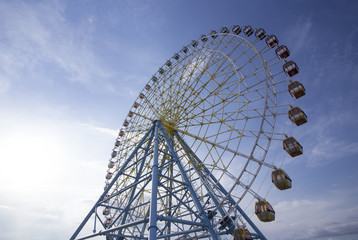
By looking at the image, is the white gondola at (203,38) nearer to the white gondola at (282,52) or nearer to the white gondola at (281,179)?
the white gondola at (282,52)

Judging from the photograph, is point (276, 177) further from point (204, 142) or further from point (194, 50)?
point (194, 50)

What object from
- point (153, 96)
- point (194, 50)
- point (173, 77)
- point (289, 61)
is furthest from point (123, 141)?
point (289, 61)

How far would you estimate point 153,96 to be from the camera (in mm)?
20047

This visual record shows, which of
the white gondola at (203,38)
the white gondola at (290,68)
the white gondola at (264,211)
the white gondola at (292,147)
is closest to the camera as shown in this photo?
the white gondola at (264,211)

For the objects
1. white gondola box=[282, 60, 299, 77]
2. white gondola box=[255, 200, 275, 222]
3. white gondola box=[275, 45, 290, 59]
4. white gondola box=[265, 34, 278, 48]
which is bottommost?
white gondola box=[255, 200, 275, 222]

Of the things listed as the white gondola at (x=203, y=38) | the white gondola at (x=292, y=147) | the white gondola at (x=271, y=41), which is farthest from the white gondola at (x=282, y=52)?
the white gondola at (x=203, y=38)

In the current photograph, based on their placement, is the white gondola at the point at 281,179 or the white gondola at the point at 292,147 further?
the white gondola at the point at 292,147

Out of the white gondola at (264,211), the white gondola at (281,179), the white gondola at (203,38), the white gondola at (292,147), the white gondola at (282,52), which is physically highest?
the white gondola at (203,38)

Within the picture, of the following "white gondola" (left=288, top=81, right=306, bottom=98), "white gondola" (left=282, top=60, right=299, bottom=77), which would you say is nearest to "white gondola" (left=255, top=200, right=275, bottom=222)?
"white gondola" (left=288, top=81, right=306, bottom=98)

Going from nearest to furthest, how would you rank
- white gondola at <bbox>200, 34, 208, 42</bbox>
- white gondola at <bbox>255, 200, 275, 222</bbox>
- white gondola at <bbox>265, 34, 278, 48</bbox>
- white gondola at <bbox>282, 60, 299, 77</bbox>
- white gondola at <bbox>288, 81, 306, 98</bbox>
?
white gondola at <bbox>255, 200, 275, 222</bbox>
white gondola at <bbox>288, 81, 306, 98</bbox>
white gondola at <bbox>282, 60, 299, 77</bbox>
white gondola at <bbox>265, 34, 278, 48</bbox>
white gondola at <bbox>200, 34, 208, 42</bbox>

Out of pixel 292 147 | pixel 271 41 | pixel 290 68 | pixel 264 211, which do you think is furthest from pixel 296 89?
pixel 264 211

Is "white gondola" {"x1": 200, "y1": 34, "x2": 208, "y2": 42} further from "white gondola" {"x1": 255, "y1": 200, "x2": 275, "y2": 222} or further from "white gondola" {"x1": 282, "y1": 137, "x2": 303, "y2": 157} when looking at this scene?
"white gondola" {"x1": 255, "y1": 200, "x2": 275, "y2": 222}

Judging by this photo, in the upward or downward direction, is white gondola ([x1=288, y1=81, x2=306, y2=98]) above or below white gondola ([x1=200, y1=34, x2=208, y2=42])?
below

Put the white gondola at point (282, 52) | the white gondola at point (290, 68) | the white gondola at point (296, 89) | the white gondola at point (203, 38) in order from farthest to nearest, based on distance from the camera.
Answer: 1. the white gondola at point (203, 38)
2. the white gondola at point (282, 52)
3. the white gondola at point (290, 68)
4. the white gondola at point (296, 89)
